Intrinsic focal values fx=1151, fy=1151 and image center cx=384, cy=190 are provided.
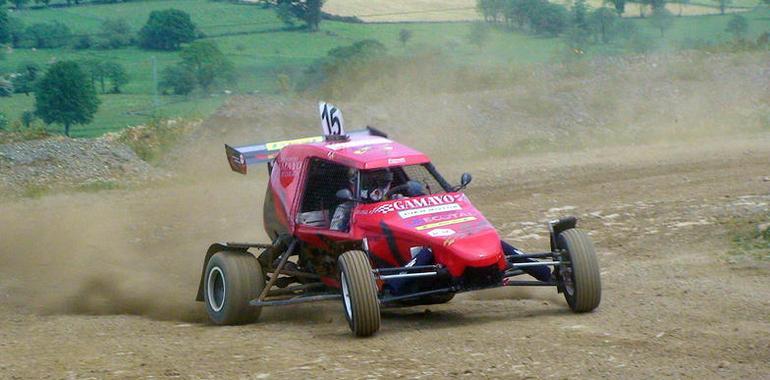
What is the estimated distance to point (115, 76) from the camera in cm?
2262

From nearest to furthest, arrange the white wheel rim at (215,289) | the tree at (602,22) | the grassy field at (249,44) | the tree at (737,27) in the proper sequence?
the white wheel rim at (215,289) → the grassy field at (249,44) → the tree at (602,22) → the tree at (737,27)

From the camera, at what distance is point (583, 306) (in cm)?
917

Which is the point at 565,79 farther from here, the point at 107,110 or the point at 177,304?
the point at 177,304

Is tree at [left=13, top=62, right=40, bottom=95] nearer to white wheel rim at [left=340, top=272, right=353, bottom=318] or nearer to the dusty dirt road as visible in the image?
the dusty dirt road

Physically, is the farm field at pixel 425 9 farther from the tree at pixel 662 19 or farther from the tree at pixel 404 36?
the tree at pixel 404 36

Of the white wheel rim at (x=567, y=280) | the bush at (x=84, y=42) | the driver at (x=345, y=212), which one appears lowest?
the white wheel rim at (x=567, y=280)

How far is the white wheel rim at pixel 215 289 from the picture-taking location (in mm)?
10156

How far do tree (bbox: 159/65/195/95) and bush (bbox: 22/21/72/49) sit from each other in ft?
11.4

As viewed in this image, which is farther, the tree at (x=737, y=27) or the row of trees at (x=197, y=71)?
the tree at (x=737, y=27)

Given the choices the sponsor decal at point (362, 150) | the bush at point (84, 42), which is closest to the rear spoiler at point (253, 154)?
the sponsor decal at point (362, 150)

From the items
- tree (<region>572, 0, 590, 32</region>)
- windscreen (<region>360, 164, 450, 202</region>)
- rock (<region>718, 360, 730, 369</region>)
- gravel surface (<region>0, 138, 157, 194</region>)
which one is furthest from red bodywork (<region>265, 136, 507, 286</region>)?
tree (<region>572, 0, 590, 32</region>)

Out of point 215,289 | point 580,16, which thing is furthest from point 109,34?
point 215,289

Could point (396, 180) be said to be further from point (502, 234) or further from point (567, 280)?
point (502, 234)

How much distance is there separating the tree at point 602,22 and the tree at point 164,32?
10226mm
